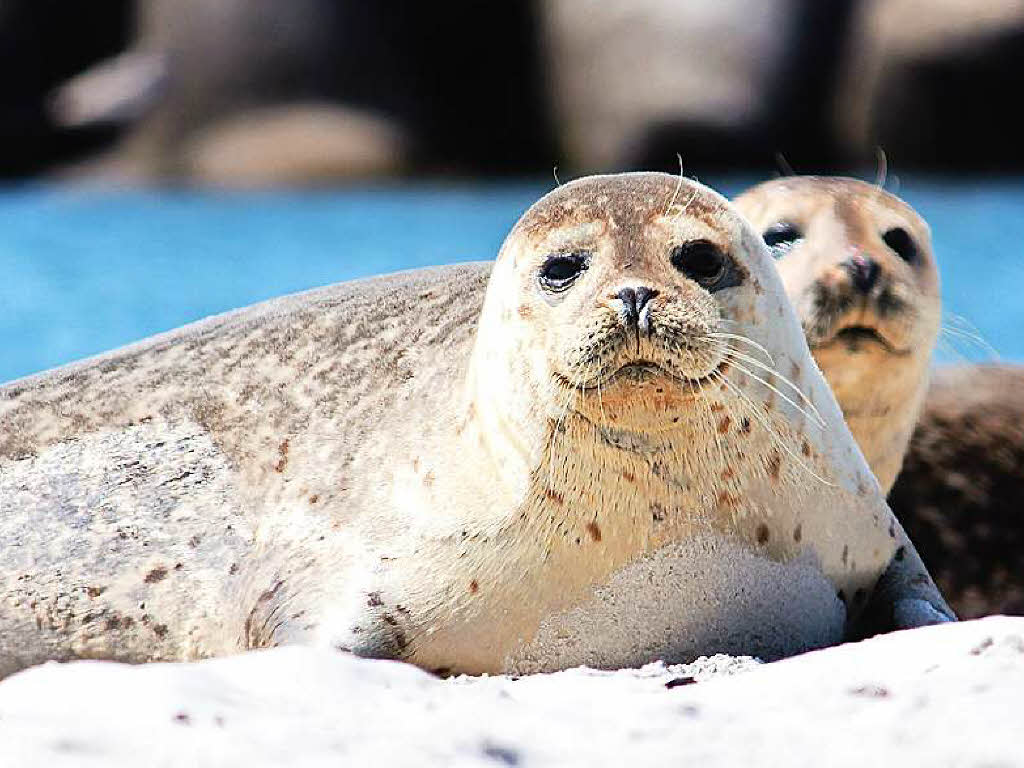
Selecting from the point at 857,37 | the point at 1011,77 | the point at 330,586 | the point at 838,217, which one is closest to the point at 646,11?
the point at 857,37

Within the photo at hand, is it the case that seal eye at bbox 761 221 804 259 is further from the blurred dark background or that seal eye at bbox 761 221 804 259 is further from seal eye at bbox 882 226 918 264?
the blurred dark background

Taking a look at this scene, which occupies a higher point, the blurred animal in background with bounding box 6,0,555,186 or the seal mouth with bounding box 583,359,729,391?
the seal mouth with bounding box 583,359,729,391

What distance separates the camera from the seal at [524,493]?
2.79m

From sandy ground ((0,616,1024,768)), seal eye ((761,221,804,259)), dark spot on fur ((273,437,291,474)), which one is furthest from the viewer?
seal eye ((761,221,804,259))

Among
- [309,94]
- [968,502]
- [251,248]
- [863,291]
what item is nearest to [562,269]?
[863,291]

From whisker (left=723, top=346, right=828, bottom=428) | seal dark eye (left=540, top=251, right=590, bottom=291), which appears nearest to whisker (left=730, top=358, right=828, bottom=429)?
whisker (left=723, top=346, right=828, bottom=428)

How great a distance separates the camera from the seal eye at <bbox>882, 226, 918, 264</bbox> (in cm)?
430

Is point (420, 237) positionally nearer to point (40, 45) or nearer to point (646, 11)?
point (646, 11)

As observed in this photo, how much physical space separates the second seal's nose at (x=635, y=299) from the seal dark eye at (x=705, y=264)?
142 millimetres

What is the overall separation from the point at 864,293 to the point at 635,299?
158cm

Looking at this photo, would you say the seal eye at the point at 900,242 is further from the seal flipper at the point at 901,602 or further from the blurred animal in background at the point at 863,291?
the seal flipper at the point at 901,602

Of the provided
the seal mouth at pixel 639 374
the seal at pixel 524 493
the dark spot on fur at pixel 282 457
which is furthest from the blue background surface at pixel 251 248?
the seal mouth at pixel 639 374

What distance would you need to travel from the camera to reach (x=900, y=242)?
431 centimetres

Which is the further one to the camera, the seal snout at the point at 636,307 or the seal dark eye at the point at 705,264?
the seal dark eye at the point at 705,264
